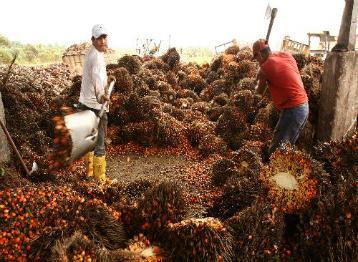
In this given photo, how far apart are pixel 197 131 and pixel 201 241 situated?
→ 5.41m

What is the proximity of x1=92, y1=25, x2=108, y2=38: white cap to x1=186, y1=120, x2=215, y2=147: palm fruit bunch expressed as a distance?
3.83m

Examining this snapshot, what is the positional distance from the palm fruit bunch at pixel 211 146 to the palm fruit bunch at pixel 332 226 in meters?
4.07

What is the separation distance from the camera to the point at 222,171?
234 inches

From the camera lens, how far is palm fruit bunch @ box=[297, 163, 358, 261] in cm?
331

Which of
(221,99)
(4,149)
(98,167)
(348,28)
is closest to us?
(4,149)

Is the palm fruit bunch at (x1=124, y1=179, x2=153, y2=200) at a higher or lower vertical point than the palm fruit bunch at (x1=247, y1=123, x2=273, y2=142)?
higher

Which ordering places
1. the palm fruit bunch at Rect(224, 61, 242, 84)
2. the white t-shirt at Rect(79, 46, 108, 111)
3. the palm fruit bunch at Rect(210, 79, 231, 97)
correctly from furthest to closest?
the palm fruit bunch at Rect(210, 79, 231, 97)
the palm fruit bunch at Rect(224, 61, 242, 84)
the white t-shirt at Rect(79, 46, 108, 111)

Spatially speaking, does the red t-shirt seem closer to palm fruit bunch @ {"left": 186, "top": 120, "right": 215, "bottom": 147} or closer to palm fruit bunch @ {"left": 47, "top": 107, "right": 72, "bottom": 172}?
palm fruit bunch @ {"left": 47, "top": 107, "right": 72, "bottom": 172}

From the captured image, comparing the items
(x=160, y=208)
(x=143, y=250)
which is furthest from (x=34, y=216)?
(x=160, y=208)

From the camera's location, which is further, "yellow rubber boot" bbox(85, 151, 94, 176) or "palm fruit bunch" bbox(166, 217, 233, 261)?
"yellow rubber boot" bbox(85, 151, 94, 176)

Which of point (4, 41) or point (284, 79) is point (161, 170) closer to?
point (284, 79)

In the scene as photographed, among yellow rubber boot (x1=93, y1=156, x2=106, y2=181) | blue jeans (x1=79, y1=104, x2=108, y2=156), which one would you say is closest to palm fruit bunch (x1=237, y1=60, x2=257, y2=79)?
blue jeans (x1=79, y1=104, x2=108, y2=156)

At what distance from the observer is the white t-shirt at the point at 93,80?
5473 millimetres

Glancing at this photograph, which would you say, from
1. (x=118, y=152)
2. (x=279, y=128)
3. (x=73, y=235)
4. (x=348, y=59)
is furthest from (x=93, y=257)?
(x=118, y=152)
